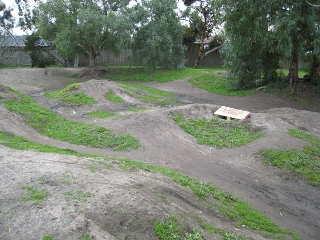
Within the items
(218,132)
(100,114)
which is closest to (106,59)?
(100,114)

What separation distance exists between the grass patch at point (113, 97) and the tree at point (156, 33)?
8.69 meters

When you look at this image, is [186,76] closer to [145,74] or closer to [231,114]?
[145,74]

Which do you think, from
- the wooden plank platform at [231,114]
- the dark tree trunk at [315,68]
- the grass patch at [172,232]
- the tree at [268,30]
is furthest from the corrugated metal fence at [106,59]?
the grass patch at [172,232]

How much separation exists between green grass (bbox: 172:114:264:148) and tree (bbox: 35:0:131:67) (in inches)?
513

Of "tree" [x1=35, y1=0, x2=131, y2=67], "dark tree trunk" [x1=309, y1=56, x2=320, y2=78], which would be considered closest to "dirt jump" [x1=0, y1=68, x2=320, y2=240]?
"dark tree trunk" [x1=309, y1=56, x2=320, y2=78]

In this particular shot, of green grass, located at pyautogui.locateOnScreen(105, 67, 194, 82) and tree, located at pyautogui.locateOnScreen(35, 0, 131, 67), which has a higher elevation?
tree, located at pyautogui.locateOnScreen(35, 0, 131, 67)

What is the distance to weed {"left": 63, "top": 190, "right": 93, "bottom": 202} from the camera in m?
5.67

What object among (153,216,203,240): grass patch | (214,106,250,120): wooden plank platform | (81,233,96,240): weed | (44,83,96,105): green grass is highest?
(44,83,96,105): green grass

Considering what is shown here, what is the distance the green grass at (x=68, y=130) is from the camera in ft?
36.9

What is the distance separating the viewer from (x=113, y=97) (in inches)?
691

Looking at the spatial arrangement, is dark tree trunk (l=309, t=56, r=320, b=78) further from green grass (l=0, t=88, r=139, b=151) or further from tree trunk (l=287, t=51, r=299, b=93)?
green grass (l=0, t=88, r=139, b=151)

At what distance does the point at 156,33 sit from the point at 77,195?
21.3m

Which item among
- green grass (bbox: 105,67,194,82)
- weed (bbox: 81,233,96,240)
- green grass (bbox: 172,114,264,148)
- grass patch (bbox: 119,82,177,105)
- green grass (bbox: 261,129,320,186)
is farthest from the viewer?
green grass (bbox: 105,67,194,82)

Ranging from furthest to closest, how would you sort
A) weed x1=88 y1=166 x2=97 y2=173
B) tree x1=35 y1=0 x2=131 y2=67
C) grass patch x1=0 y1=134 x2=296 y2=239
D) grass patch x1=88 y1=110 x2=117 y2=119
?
1. tree x1=35 y1=0 x2=131 y2=67
2. grass patch x1=88 y1=110 x2=117 y2=119
3. weed x1=88 y1=166 x2=97 y2=173
4. grass patch x1=0 y1=134 x2=296 y2=239
